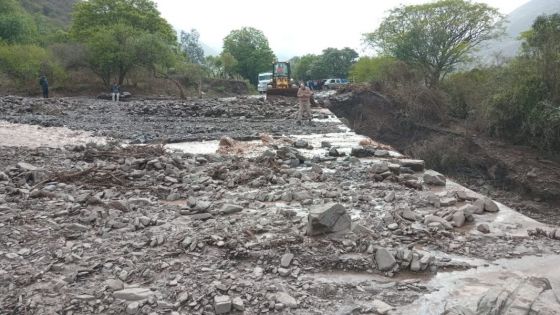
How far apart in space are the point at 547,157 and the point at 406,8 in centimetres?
1872

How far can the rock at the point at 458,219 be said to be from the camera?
5.43 metres

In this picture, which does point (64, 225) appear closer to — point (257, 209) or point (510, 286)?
point (257, 209)

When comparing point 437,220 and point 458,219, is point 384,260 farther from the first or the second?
point 458,219

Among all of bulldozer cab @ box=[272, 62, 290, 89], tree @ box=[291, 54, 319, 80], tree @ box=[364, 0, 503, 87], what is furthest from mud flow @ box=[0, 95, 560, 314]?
tree @ box=[291, 54, 319, 80]

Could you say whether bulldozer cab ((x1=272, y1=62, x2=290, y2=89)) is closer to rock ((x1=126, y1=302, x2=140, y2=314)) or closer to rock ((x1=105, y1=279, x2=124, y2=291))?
rock ((x1=105, y1=279, x2=124, y2=291))

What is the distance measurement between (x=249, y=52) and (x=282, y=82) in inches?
1479

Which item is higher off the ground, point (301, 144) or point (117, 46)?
point (117, 46)

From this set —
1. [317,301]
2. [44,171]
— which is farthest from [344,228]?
[44,171]

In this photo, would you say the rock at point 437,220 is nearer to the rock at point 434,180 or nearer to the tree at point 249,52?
the rock at point 434,180

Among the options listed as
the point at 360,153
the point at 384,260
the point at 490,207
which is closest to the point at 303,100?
the point at 360,153

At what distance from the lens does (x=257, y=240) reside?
4707 mm

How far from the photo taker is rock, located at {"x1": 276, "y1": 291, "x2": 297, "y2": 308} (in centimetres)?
350

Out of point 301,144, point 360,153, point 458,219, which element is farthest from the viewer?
point 301,144

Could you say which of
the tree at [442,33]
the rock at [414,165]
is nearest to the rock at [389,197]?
the rock at [414,165]
